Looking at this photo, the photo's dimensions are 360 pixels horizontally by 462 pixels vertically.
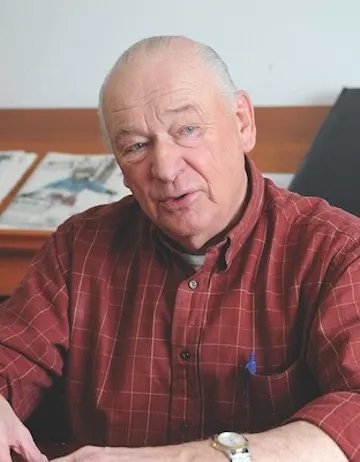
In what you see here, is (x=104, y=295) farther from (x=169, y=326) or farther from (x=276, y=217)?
(x=276, y=217)

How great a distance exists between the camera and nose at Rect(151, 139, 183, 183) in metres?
1.24

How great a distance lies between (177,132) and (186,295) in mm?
249

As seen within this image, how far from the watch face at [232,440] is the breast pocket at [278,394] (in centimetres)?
17

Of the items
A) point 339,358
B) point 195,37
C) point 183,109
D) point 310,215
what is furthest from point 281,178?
point 339,358

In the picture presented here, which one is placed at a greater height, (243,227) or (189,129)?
(189,129)

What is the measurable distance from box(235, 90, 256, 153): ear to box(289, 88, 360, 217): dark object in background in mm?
332

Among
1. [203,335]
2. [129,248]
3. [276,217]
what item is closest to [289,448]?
[203,335]

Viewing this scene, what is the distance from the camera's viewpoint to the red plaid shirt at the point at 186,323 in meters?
1.25

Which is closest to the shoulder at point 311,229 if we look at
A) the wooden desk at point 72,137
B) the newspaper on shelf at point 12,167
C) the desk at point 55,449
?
the desk at point 55,449

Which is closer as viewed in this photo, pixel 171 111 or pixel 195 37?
pixel 171 111

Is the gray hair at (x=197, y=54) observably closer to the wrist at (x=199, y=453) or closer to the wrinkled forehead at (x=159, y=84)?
the wrinkled forehead at (x=159, y=84)

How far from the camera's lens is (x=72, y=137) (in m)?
2.23

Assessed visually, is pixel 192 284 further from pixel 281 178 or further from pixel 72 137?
pixel 72 137

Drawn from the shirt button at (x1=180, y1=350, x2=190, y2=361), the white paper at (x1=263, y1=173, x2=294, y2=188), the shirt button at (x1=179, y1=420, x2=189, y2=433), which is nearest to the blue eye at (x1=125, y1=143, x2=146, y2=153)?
the shirt button at (x1=180, y1=350, x2=190, y2=361)
